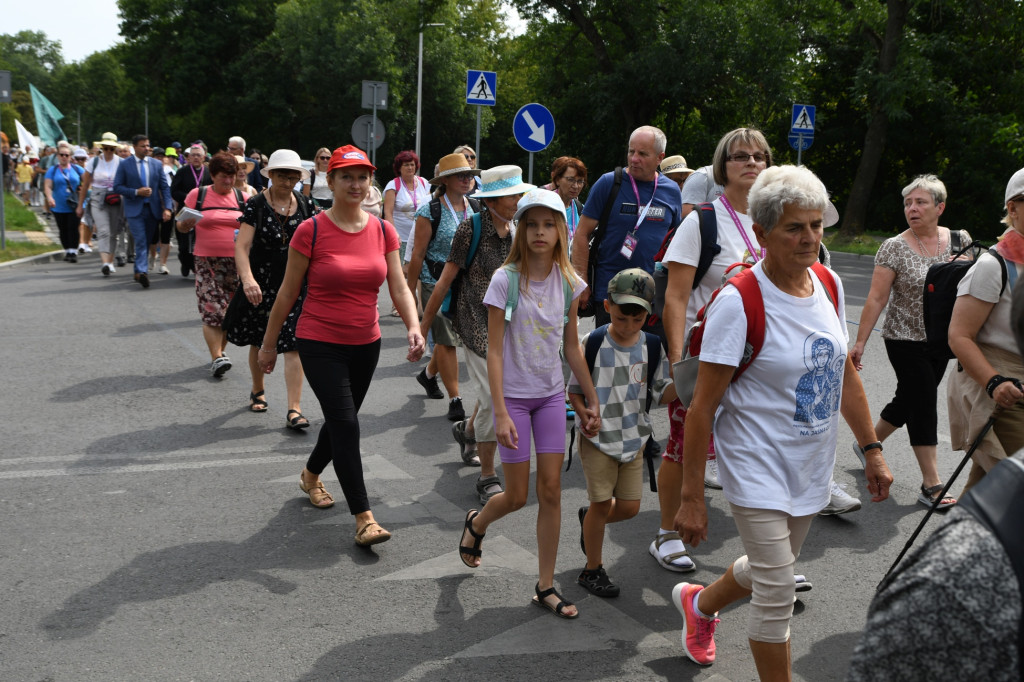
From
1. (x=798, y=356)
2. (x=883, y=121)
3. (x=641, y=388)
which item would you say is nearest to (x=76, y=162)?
(x=883, y=121)

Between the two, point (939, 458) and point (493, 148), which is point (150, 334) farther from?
point (493, 148)

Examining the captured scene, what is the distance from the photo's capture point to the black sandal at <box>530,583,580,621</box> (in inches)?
159

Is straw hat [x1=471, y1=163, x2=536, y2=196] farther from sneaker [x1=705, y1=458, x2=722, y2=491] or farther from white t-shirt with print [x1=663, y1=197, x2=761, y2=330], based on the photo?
sneaker [x1=705, y1=458, x2=722, y2=491]

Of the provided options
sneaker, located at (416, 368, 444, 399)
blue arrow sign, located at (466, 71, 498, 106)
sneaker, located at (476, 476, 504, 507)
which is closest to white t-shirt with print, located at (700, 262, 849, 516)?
sneaker, located at (476, 476, 504, 507)

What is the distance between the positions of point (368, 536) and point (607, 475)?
49.0 inches

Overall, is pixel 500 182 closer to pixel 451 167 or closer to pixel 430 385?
pixel 451 167

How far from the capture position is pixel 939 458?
644cm

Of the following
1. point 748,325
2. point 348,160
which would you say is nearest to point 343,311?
point 348,160

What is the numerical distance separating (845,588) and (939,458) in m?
2.45

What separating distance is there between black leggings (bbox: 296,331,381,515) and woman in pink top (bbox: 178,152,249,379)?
3689 mm

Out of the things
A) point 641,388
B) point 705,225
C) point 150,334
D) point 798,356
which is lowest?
point 150,334

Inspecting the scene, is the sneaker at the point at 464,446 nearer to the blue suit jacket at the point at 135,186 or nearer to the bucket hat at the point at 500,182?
the bucket hat at the point at 500,182

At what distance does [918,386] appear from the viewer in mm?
5570

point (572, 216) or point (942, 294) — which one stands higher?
point (572, 216)
